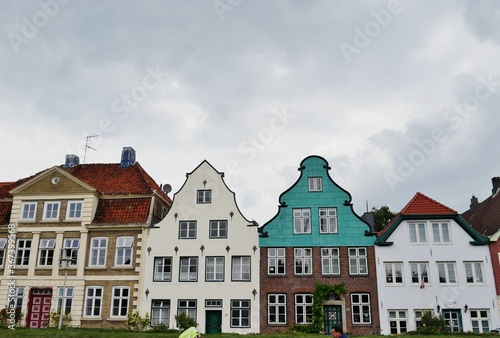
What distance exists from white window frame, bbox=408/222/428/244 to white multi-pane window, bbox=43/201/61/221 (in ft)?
75.7

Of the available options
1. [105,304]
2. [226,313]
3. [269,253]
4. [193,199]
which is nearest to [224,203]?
[193,199]

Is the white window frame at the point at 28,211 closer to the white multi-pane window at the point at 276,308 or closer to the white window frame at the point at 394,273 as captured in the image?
the white multi-pane window at the point at 276,308

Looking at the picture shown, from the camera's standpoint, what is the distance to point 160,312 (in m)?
29.5

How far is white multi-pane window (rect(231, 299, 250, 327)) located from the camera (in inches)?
1137

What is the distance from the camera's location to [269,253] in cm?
3009

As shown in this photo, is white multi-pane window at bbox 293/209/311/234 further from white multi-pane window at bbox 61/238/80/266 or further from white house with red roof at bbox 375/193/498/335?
white multi-pane window at bbox 61/238/80/266

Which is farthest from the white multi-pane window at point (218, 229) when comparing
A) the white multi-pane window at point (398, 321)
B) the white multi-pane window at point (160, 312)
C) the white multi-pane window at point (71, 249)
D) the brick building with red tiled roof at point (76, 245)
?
the white multi-pane window at point (398, 321)

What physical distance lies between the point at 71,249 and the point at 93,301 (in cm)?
374

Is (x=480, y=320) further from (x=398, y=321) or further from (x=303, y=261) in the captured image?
(x=303, y=261)

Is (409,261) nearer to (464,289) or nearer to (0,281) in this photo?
(464,289)

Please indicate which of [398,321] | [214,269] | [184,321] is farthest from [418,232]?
[184,321]

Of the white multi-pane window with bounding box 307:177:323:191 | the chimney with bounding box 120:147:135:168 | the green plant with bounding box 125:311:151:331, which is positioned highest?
the chimney with bounding box 120:147:135:168

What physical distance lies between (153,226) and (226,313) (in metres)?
7.37

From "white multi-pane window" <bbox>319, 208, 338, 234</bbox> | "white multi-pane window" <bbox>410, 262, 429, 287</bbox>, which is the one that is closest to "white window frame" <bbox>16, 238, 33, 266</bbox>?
"white multi-pane window" <bbox>319, 208, 338, 234</bbox>
